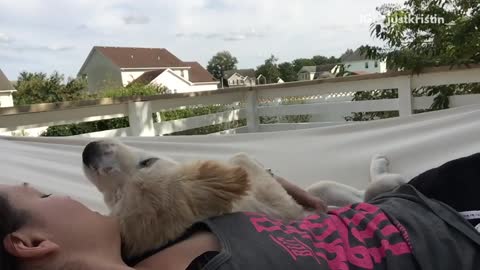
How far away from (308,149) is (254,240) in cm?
94

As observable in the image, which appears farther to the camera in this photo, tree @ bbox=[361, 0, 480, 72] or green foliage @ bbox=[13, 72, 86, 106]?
green foliage @ bbox=[13, 72, 86, 106]

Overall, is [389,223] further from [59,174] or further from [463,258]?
[59,174]

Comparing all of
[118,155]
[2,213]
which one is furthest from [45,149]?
[2,213]

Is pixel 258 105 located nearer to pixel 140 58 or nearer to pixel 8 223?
pixel 8 223

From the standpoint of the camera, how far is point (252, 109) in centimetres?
407

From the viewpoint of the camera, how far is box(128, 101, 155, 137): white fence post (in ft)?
10.1

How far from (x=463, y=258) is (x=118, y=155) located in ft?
2.00

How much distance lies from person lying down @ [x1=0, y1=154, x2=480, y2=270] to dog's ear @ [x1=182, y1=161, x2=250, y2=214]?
2cm

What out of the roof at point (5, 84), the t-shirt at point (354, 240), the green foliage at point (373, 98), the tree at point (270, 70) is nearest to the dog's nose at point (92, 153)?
the t-shirt at point (354, 240)

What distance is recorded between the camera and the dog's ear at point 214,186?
0.69m

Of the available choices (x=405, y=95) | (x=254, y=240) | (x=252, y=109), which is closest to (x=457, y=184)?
(x=254, y=240)

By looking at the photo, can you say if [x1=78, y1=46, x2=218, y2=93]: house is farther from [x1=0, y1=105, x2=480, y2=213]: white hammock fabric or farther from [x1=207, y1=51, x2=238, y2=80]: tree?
[x1=0, y1=105, x2=480, y2=213]: white hammock fabric

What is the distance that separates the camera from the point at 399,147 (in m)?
1.40

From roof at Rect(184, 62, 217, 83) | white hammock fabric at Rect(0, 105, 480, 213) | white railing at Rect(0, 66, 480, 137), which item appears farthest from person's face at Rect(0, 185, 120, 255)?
roof at Rect(184, 62, 217, 83)
